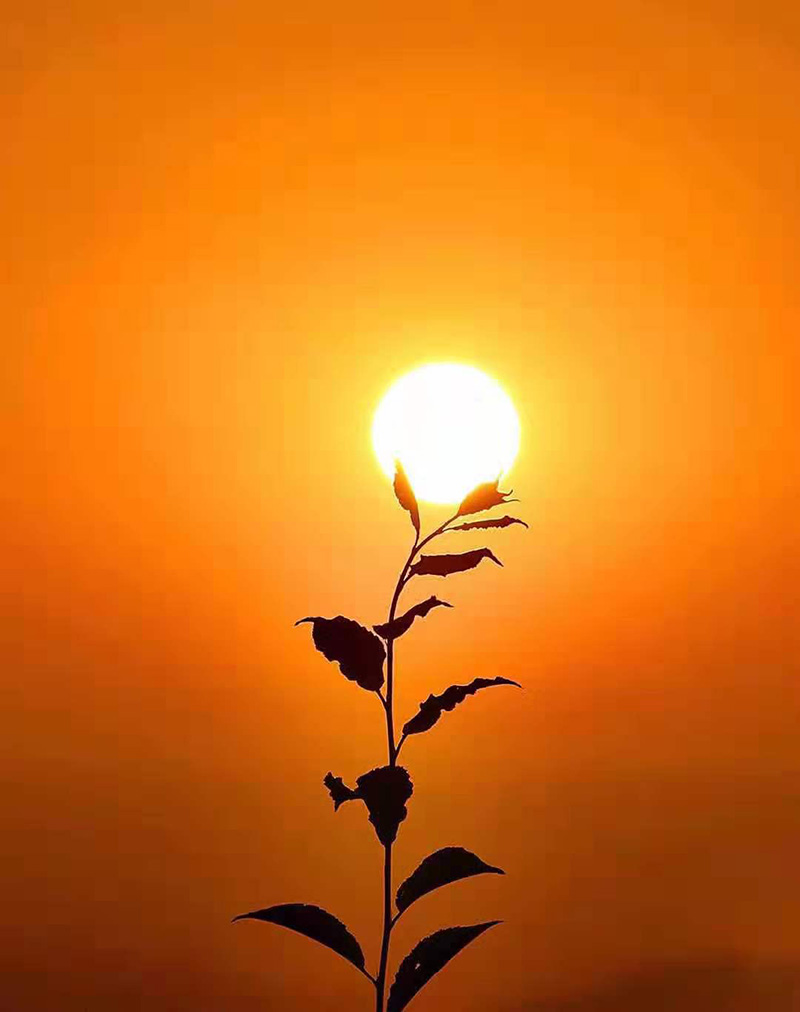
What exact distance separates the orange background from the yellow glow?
0.29 ft

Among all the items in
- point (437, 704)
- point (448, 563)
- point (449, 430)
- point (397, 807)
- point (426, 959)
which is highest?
point (449, 430)

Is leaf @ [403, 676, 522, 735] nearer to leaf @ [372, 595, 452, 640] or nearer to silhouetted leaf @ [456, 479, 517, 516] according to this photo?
leaf @ [372, 595, 452, 640]

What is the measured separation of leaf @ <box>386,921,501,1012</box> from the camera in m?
1.29

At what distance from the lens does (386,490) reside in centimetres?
188

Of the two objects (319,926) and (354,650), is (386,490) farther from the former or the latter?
(319,926)

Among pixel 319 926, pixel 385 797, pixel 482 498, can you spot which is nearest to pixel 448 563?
pixel 482 498

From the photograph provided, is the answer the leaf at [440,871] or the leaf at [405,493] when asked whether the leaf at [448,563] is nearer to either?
the leaf at [405,493]

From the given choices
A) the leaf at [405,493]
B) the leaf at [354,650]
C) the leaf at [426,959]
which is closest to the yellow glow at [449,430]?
the leaf at [405,493]


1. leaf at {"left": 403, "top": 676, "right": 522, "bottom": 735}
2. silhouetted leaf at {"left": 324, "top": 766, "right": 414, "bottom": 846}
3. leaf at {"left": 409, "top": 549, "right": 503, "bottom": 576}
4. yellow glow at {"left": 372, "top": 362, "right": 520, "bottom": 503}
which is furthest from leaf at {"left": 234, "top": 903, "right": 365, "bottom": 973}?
yellow glow at {"left": 372, "top": 362, "right": 520, "bottom": 503}

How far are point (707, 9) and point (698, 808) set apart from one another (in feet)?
4.60

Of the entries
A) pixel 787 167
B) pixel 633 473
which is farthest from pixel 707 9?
pixel 633 473

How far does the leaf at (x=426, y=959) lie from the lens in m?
1.29

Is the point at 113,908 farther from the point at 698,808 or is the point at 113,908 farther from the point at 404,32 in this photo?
the point at 404,32

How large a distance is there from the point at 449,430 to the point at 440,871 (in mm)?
624
